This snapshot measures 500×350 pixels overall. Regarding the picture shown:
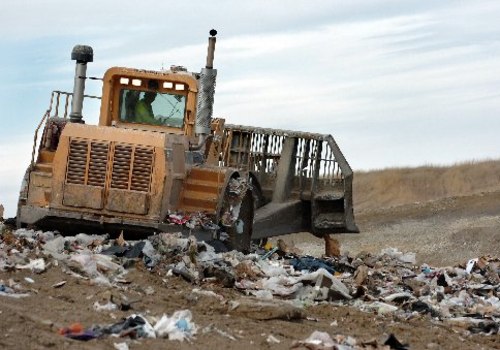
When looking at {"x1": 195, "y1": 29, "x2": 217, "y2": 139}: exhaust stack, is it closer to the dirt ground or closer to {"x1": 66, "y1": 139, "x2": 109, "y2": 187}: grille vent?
{"x1": 66, "y1": 139, "x2": 109, "y2": 187}: grille vent

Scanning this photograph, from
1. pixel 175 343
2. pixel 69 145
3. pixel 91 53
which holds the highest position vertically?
pixel 91 53

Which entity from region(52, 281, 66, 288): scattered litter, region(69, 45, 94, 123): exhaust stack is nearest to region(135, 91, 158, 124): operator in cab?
region(69, 45, 94, 123): exhaust stack

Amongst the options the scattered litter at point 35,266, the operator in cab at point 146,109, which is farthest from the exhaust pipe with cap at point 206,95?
the scattered litter at point 35,266

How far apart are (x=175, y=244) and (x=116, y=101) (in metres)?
3.04

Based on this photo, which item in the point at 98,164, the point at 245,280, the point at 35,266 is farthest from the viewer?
the point at 98,164

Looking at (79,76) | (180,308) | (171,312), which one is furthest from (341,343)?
(79,76)

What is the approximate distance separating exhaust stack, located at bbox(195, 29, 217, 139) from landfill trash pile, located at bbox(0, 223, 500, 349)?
145 cm

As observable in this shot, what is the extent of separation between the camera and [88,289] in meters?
11.9

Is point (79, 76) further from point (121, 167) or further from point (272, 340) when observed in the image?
point (272, 340)

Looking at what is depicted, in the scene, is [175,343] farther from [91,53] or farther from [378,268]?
[378,268]

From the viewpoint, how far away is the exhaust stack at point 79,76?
53.6 feet

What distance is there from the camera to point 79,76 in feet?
53.9

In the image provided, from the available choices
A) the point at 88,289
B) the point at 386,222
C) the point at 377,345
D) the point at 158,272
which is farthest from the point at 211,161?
the point at 386,222

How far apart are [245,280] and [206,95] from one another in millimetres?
2695
